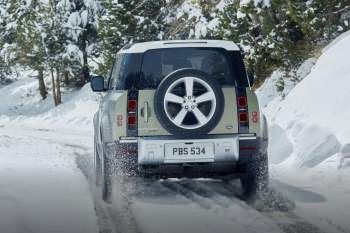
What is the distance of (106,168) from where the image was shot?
8234 millimetres

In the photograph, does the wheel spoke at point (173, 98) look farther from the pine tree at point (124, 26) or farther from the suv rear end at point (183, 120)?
the pine tree at point (124, 26)

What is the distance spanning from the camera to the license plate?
7.84m

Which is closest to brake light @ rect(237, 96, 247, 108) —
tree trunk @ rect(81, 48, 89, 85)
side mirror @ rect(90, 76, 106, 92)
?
side mirror @ rect(90, 76, 106, 92)

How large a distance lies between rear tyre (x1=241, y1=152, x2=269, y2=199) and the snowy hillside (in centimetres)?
45

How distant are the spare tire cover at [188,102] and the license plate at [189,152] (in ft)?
A: 0.53

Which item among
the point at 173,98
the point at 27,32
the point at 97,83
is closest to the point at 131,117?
the point at 173,98

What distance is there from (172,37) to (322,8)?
690 cm

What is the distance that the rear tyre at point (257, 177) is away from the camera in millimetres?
8117

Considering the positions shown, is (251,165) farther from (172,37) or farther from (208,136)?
(172,37)

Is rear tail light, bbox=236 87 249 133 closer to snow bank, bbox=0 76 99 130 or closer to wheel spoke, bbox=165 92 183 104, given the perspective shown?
wheel spoke, bbox=165 92 183 104

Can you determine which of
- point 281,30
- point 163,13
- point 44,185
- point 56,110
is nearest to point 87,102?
point 56,110

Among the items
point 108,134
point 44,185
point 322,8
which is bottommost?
point 44,185

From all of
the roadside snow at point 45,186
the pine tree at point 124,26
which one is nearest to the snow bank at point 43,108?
the pine tree at point 124,26

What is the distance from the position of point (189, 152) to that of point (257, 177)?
0.95 metres
